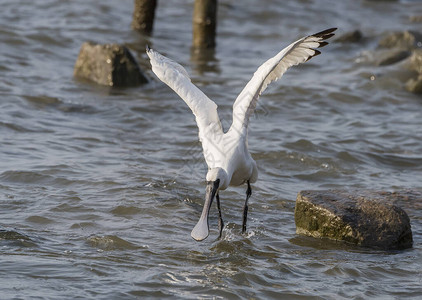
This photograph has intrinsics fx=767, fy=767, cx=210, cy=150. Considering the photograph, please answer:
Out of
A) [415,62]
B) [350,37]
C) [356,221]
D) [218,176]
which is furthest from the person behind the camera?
[350,37]

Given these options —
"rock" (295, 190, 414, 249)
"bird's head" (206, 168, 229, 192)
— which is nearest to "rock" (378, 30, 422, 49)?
"rock" (295, 190, 414, 249)

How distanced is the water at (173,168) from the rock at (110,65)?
0.75ft

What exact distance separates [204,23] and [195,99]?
8514mm

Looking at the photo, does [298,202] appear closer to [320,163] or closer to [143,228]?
[143,228]

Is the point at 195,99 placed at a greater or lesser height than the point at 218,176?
greater

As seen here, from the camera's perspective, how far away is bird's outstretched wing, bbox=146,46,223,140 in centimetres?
808

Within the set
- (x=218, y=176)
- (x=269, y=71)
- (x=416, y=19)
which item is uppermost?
(x=416, y=19)

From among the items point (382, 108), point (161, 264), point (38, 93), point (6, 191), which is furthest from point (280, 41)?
point (161, 264)

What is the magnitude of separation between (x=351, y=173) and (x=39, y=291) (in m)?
5.34

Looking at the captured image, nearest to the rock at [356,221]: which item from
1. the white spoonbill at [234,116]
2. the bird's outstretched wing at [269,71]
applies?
the white spoonbill at [234,116]

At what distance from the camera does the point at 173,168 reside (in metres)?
10.0

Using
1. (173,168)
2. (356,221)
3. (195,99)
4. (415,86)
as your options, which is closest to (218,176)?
(195,99)

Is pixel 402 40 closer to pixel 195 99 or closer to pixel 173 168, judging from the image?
pixel 173 168

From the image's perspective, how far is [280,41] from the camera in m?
19.3
